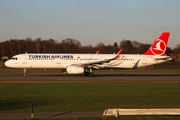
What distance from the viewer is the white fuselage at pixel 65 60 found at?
3133cm

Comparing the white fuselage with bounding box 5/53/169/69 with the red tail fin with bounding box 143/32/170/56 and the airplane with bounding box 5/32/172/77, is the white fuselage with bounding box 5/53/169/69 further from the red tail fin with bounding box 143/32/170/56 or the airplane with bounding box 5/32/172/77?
the red tail fin with bounding box 143/32/170/56

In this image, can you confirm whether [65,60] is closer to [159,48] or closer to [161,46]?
[159,48]

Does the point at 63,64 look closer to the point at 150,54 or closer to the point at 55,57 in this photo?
the point at 55,57

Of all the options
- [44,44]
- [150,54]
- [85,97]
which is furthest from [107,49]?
[85,97]

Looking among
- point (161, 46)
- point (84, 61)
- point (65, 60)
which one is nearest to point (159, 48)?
point (161, 46)

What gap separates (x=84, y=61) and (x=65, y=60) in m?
3.14

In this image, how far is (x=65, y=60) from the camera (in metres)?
32.1

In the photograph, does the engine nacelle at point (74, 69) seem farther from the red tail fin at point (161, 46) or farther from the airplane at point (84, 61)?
the red tail fin at point (161, 46)

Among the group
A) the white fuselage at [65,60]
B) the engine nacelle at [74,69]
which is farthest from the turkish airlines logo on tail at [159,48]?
the engine nacelle at [74,69]

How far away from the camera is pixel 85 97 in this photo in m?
14.5

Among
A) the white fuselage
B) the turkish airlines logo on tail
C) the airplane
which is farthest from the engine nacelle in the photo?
the turkish airlines logo on tail

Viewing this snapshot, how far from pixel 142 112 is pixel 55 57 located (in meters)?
24.9

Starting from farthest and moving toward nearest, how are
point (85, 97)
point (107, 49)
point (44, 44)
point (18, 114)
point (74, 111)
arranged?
1. point (107, 49)
2. point (44, 44)
3. point (85, 97)
4. point (74, 111)
5. point (18, 114)

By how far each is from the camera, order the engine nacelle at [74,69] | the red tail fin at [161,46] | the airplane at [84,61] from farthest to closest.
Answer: the red tail fin at [161,46], the airplane at [84,61], the engine nacelle at [74,69]
